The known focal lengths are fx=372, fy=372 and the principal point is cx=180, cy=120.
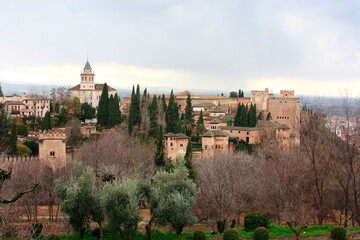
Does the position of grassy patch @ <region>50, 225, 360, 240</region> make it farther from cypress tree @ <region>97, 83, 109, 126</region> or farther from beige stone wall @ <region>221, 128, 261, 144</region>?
cypress tree @ <region>97, 83, 109, 126</region>

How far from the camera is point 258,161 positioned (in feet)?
98.8

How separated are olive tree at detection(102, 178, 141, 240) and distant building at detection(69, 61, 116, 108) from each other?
1772 inches

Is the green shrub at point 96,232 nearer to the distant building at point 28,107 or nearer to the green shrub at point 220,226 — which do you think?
the green shrub at point 220,226

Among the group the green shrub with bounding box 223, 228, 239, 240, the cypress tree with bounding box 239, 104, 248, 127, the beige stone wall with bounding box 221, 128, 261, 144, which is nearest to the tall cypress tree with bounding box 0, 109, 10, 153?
the beige stone wall with bounding box 221, 128, 261, 144

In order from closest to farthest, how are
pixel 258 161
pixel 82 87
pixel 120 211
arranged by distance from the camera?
pixel 120 211, pixel 258 161, pixel 82 87

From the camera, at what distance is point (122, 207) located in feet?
44.8

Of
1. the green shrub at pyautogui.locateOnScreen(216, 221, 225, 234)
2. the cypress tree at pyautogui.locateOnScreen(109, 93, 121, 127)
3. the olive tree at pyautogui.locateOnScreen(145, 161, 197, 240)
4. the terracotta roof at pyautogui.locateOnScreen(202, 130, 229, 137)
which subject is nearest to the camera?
the olive tree at pyautogui.locateOnScreen(145, 161, 197, 240)

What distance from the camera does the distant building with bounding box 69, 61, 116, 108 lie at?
57.7 m

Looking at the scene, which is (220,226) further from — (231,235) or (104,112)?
(104,112)

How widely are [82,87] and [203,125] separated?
24.6 metres

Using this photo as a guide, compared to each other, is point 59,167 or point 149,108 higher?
point 149,108

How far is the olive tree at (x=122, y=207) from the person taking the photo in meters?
13.6

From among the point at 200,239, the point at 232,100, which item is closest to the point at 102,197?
the point at 200,239

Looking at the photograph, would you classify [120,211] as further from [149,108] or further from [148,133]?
[149,108]
